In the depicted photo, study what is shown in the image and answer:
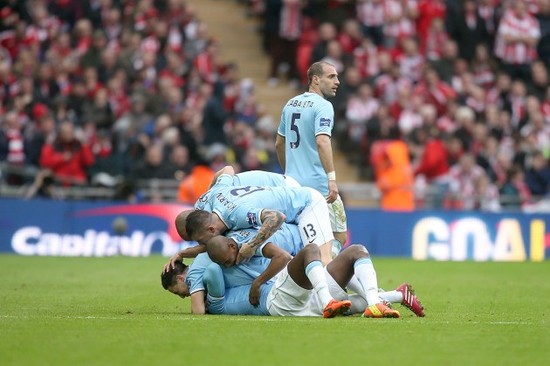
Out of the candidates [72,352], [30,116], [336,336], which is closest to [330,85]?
[336,336]

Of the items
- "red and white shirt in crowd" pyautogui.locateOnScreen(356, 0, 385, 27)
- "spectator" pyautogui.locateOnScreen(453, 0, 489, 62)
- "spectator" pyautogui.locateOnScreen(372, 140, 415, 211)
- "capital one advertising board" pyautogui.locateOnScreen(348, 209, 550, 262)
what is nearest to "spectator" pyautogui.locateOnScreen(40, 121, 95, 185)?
"capital one advertising board" pyautogui.locateOnScreen(348, 209, 550, 262)

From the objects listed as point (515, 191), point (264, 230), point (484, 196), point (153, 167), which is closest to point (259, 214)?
point (264, 230)

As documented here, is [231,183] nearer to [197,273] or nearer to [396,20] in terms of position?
[197,273]

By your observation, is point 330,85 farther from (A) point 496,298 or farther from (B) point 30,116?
(B) point 30,116

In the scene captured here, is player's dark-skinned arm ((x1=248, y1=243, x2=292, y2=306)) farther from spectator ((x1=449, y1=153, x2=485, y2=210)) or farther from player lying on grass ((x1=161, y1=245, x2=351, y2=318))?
spectator ((x1=449, y1=153, x2=485, y2=210))

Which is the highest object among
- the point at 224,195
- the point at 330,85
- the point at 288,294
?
the point at 330,85

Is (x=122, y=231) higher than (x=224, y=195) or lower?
lower

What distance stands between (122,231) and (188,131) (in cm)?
296

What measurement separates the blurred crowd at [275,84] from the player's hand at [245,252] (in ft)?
40.6

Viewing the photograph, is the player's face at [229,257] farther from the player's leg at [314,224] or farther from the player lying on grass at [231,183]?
the player's leg at [314,224]

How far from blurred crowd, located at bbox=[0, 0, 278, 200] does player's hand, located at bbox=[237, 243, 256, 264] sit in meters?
12.4

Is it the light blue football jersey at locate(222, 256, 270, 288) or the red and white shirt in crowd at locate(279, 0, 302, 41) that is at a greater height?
the red and white shirt in crowd at locate(279, 0, 302, 41)

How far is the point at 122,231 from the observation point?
23.6 meters

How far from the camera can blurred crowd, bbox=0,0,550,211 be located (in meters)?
24.5
